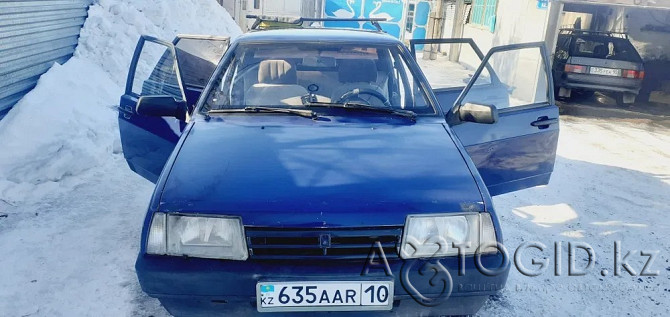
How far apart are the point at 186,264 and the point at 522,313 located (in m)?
1.96

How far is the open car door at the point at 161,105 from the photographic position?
3207mm

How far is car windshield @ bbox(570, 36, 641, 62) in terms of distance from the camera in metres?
10.8

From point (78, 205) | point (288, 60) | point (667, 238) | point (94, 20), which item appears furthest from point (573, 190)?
point (94, 20)

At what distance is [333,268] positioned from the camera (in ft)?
6.88

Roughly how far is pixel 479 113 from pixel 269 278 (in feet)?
5.84

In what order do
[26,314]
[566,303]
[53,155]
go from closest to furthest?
[26,314] → [566,303] → [53,155]

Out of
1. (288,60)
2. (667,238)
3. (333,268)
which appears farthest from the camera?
(667,238)

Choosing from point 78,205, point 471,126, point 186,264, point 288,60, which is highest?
point 288,60

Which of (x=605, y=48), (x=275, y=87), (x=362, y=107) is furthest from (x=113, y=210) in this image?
(x=605, y=48)

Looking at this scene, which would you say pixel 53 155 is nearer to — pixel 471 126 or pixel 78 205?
pixel 78 205

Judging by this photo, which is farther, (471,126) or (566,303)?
(471,126)

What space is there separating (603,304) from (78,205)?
4088 millimetres

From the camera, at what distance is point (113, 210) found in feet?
14.0

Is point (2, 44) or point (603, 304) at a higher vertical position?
point (2, 44)
